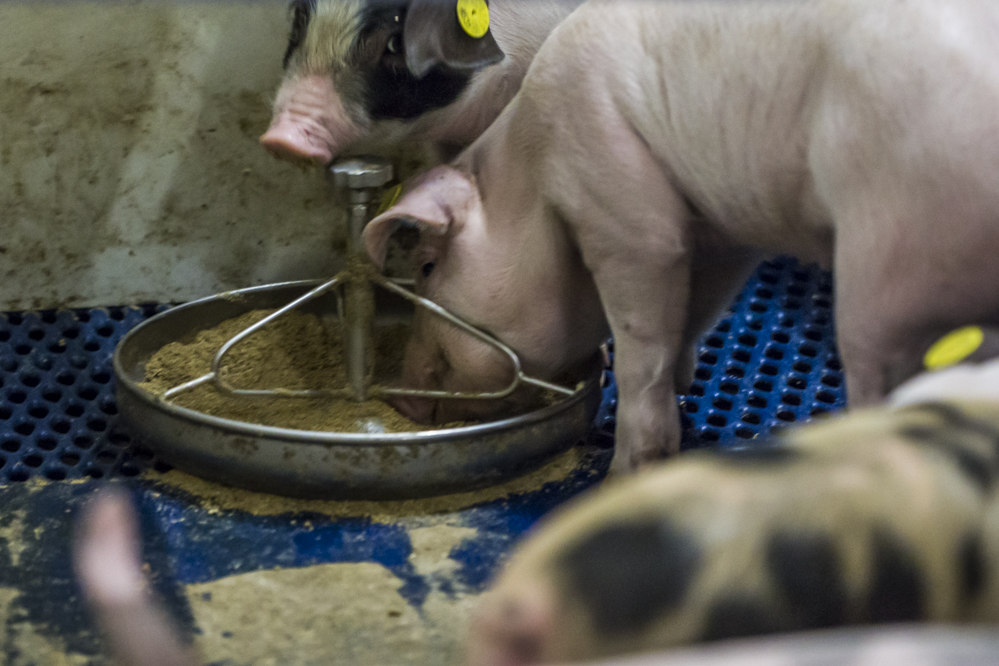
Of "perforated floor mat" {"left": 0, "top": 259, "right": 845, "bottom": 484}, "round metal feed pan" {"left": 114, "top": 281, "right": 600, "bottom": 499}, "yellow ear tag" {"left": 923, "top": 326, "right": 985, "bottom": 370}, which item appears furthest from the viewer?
"perforated floor mat" {"left": 0, "top": 259, "right": 845, "bottom": 484}

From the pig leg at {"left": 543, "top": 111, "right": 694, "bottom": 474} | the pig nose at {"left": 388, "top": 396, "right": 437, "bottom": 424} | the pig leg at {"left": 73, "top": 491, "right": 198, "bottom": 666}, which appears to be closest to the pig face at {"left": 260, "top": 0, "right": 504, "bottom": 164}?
the pig leg at {"left": 543, "top": 111, "right": 694, "bottom": 474}

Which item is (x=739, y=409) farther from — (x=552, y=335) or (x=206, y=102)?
(x=206, y=102)

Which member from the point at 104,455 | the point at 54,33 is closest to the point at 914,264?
the point at 104,455

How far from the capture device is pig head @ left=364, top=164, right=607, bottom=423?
1.65 m

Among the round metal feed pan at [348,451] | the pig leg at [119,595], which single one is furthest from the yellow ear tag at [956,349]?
the round metal feed pan at [348,451]

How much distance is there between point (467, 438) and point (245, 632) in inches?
17.0

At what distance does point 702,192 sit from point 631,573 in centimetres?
106

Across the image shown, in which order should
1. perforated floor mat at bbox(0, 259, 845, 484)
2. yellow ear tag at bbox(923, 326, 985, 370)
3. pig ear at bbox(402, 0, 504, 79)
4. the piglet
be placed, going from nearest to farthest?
yellow ear tag at bbox(923, 326, 985, 370)
the piglet
pig ear at bbox(402, 0, 504, 79)
perforated floor mat at bbox(0, 259, 845, 484)

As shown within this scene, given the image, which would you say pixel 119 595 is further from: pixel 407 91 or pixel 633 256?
pixel 407 91

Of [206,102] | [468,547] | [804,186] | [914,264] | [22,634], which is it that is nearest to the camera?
[914,264]

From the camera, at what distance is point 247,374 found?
1.83 m

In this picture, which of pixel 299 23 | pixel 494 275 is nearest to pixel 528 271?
pixel 494 275

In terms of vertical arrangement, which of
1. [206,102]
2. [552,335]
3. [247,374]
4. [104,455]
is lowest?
[104,455]

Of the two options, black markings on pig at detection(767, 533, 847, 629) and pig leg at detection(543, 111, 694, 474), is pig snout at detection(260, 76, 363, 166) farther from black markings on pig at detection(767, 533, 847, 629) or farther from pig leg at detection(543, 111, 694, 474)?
black markings on pig at detection(767, 533, 847, 629)
